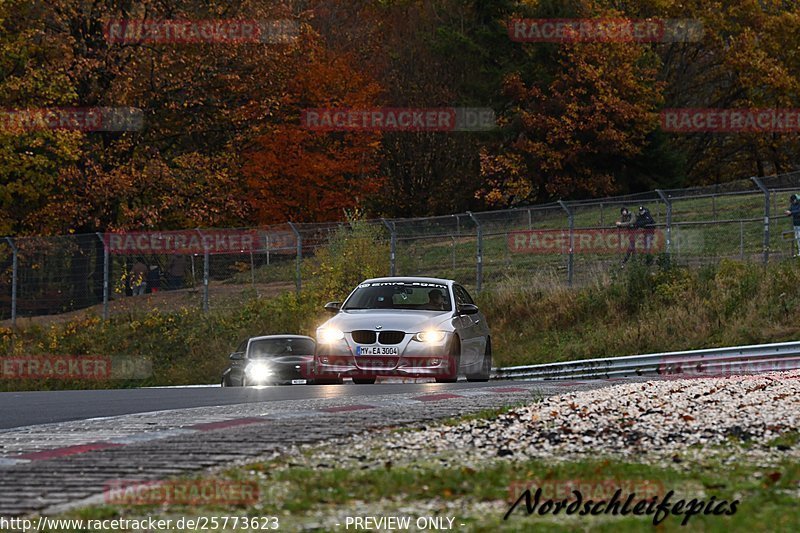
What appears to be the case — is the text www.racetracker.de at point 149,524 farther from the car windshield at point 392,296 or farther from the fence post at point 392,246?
the fence post at point 392,246

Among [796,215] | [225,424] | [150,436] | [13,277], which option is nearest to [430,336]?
[225,424]

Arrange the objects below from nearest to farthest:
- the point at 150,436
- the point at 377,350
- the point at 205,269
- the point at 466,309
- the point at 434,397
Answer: the point at 150,436
the point at 434,397
the point at 377,350
the point at 466,309
the point at 205,269

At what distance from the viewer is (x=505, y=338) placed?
31859 millimetres

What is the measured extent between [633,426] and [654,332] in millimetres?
18220

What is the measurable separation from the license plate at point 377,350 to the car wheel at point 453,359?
2.65 feet

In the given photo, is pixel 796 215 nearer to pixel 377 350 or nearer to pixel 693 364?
pixel 693 364

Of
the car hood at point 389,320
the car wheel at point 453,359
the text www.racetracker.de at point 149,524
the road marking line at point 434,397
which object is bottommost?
the text www.racetracker.de at point 149,524

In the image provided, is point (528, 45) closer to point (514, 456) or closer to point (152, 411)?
point (152, 411)

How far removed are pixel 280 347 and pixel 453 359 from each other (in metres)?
7.43

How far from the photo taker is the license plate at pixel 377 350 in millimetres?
19078

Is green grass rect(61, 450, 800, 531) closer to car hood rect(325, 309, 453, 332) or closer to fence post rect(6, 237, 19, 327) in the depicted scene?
car hood rect(325, 309, 453, 332)

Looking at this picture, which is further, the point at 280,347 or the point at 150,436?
the point at 280,347

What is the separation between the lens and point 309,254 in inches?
1432

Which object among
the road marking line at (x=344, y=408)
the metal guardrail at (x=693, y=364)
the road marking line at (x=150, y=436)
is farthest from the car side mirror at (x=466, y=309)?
the road marking line at (x=150, y=436)
